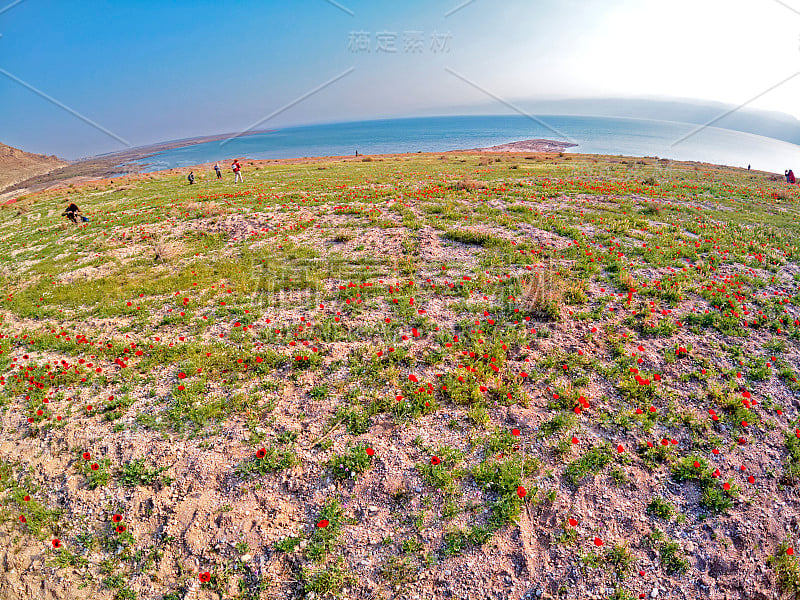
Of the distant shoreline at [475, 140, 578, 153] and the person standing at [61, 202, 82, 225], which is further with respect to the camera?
the distant shoreline at [475, 140, 578, 153]

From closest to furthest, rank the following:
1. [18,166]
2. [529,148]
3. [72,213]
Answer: [72,213], [529,148], [18,166]

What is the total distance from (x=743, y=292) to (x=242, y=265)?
Answer: 15.2m

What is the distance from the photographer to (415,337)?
318 inches

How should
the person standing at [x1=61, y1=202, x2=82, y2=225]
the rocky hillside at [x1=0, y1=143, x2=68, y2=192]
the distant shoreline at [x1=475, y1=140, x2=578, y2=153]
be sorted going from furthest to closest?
the rocky hillside at [x1=0, y1=143, x2=68, y2=192] < the distant shoreline at [x1=475, y1=140, x2=578, y2=153] < the person standing at [x1=61, y1=202, x2=82, y2=225]

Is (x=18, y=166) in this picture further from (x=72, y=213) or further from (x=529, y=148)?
Answer: (x=529, y=148)

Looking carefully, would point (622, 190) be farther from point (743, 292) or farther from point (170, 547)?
point (170, 547)

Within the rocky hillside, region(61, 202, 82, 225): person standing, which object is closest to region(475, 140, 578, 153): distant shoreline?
region(61, 202, 82, 225): person standing

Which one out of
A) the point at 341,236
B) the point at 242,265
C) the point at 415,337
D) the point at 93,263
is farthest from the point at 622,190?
the point at 93,263

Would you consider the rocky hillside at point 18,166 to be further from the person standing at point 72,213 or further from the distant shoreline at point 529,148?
the distant shoreline at point 529,148

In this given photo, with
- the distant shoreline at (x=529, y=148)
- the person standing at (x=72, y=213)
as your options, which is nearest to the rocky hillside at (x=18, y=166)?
the person standing at (x=72, y=213)

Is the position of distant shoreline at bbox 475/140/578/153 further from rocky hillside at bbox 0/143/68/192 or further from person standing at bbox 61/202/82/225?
rocky hillside at bbox 0/143/68/192

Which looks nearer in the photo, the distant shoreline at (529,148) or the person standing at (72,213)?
the person standing at (72,213)

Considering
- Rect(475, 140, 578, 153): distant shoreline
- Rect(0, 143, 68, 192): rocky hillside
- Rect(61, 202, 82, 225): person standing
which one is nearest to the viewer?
Rect(61, 202, 82, 225): person standing

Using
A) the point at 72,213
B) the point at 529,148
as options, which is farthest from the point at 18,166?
the point at 529,148
